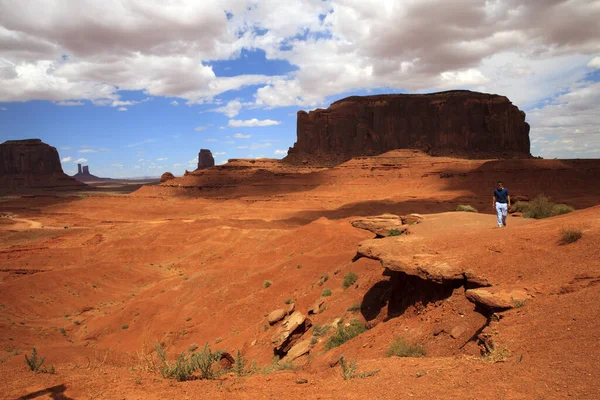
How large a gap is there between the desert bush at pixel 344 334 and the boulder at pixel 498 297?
9.04ft

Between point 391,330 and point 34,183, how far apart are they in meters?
119

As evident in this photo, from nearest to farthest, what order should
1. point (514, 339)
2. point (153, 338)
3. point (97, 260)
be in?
point (514, 339), point (153, 338), point (97, 260)

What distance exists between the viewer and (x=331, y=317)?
31.3 ft

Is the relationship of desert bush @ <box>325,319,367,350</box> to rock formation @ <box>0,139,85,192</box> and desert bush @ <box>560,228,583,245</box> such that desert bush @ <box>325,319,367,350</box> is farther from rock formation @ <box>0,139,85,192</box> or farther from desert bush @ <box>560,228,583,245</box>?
rock formation @ <box>0,139,85,192</box>

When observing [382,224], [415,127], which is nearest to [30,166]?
[415,127]

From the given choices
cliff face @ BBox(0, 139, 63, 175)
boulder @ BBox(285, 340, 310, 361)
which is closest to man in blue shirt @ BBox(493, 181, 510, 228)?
boulder @ BBox(285, 340, 310, 361)

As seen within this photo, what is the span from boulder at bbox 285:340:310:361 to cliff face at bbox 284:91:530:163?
238ft

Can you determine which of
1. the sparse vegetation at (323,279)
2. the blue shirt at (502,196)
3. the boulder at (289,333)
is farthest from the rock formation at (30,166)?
the blue shirt at (502,196)

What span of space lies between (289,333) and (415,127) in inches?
3101

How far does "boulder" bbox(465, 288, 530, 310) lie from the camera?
5.54 m

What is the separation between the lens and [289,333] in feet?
30.0

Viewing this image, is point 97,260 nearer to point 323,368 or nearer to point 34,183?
point 323,368

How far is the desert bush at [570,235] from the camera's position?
21.7ft

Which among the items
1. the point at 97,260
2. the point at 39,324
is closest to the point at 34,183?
the point at 97,260
